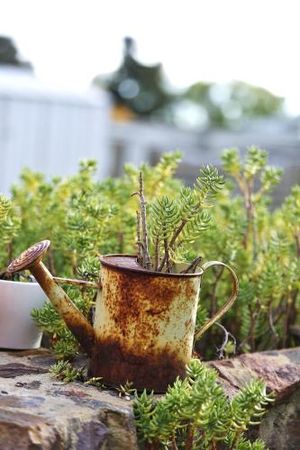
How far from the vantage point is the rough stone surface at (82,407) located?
151 cm

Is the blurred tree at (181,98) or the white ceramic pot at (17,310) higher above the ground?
the blurred tree at (181,98)

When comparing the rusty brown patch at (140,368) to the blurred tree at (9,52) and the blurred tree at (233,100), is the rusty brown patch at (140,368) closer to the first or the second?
the blurred tree at (9,52)

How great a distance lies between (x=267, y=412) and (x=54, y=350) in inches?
20.0

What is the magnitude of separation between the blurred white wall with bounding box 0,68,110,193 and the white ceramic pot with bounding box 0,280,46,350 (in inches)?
366

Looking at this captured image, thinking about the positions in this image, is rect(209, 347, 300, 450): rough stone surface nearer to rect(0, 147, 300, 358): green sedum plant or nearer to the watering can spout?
rect(0, 147, 300, 358): green sedum plant

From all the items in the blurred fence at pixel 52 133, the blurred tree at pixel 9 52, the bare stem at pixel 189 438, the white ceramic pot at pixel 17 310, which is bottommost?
the bare stem at pixel 189 438

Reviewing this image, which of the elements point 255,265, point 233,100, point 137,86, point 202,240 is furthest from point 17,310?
point 233,100

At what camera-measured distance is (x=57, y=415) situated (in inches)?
61.6

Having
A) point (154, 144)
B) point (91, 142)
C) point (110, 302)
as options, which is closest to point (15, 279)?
point (110, 302)

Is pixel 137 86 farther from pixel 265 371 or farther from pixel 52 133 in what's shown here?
pixel 265 371

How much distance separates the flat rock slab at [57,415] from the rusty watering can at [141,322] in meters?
0.07

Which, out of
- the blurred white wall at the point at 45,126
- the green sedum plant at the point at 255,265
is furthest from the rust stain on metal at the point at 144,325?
the blurred white wall at the point at 45,126

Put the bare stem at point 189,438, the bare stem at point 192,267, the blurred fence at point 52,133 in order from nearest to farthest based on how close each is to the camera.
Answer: the bare stem at point 189,438 < the bare stem at point 192,267 < the blurred fence at point 52,133

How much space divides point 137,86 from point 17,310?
34.9 m
